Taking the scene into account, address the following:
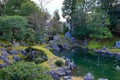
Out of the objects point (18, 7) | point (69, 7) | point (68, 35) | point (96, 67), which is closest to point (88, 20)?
point (68, 35)

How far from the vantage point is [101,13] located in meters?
56.9

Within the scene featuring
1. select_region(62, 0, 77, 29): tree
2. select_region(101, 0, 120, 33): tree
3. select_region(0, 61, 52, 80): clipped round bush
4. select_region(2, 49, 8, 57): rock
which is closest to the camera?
select_region(0, 61, 52, 80): clipped round bush

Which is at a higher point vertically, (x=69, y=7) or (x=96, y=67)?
(x=69, y=7)

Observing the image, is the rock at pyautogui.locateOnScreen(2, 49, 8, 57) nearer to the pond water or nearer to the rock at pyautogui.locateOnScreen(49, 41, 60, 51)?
the pond water

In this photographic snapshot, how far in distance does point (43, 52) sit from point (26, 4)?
69.3ft

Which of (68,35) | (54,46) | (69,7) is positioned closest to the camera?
(54,46)

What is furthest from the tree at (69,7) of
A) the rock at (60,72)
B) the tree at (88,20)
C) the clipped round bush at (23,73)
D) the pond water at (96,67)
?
the clipped round bush at (23,73)

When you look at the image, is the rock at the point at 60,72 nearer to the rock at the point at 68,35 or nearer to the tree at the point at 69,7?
the rock at the point at 68,35

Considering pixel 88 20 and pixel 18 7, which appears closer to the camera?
pixel 88 20

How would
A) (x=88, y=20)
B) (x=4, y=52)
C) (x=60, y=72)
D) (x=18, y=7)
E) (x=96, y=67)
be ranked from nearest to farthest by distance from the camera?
1. (x=60, y=72)
2. (x=96, y=67)
3. (x=4, y=52)
4. (x=88, y=20)
5. (x=18, y=7)

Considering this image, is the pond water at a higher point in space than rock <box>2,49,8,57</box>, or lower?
lower

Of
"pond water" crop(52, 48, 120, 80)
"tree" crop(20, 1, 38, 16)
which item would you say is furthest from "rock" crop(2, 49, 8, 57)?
"tree" crop(20, 1, 38, 16)

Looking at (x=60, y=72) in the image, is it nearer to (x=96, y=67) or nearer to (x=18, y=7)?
(x=96, y=67)

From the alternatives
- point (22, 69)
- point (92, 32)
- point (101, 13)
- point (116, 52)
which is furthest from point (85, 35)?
point (22, 69)
